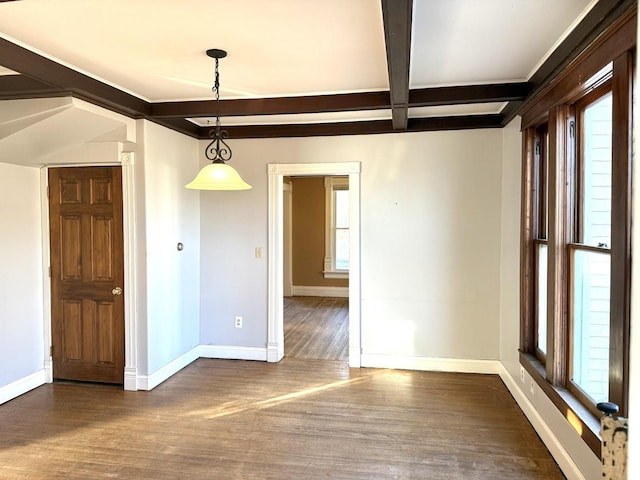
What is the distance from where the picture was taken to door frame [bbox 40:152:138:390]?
367cm

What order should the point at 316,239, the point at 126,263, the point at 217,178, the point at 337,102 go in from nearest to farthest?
the point at 217,178 → the point at 337,102 → the point at 126,263 → the point at 316,239

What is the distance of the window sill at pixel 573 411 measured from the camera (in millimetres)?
2051

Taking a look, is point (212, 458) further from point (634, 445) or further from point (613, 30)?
point (613, 30)

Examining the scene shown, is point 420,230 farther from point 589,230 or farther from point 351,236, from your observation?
point 589,230

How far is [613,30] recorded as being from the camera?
6.03 ft

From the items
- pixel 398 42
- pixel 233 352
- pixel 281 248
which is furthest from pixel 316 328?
pixel 398 42

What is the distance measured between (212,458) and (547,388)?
6.98 ft

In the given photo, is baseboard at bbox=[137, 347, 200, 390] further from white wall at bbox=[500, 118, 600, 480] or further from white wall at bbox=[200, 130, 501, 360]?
white wall at bbox=[500, 118, 600, 480]

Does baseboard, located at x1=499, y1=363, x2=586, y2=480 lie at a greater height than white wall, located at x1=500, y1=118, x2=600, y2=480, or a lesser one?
lesser

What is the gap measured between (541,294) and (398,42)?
7.16ft

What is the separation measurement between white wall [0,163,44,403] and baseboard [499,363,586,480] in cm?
408

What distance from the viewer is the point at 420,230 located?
4.18 m

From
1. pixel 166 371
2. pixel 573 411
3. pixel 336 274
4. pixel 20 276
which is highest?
pixel 20 276

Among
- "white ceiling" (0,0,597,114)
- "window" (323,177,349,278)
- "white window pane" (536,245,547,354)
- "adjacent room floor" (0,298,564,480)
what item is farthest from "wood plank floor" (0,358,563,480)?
"window" (323,177,349,278)
